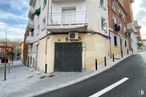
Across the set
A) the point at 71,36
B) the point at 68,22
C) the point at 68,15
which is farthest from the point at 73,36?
the point at 68,15

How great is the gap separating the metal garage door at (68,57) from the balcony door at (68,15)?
2.34 metres

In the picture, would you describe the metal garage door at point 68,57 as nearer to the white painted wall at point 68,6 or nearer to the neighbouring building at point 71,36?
the neighbouring building at point 71,36

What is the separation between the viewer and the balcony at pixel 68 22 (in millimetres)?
14406

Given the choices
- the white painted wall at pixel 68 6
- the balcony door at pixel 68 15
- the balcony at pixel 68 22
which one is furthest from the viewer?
the balcony door at pixel 68 15

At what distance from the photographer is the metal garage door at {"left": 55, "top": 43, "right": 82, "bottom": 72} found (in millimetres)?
15078

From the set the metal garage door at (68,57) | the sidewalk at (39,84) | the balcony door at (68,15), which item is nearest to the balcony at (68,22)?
the balcony door at (68,15)

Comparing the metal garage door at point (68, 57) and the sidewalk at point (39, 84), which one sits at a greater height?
the metal garage door at point (68, 57)

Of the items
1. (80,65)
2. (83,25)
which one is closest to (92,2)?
(83,25)

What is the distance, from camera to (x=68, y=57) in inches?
601

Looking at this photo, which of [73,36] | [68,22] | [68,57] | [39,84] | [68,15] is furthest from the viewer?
[68,15]

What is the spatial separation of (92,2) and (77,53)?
18.4 ft

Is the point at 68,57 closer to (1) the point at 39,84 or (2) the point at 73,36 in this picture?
(2) the point at 73,36

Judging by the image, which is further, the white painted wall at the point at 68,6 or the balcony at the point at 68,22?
the white painted wall at the point at 68,6

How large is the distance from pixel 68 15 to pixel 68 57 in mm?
4217
